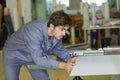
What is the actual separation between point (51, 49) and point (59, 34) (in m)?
0.36

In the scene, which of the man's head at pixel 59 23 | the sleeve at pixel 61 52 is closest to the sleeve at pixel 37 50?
the man's head at pixel 59 23

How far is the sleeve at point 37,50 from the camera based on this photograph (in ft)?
6.29

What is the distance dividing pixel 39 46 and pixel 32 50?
65 mm

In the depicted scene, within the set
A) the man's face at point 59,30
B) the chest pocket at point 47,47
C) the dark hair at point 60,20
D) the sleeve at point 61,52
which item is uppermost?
the dark hair at point 60,20

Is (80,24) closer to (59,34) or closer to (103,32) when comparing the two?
(103,32)

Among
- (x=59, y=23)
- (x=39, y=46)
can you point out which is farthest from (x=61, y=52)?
(x=59, y=23)

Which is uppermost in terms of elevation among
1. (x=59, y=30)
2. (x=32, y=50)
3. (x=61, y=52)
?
(x=59, y=30)

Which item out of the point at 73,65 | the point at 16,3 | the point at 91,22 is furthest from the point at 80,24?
the point at 73,65

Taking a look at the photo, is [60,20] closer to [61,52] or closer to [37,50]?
[37,50]

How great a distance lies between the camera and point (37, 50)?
1.94 meters

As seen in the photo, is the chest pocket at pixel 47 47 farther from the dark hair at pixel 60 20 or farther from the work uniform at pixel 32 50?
the dark hair at pixel 60 20

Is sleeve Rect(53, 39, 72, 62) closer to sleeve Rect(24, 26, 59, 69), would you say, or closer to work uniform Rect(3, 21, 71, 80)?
work uniform Rect(3, 21, 71, 80)

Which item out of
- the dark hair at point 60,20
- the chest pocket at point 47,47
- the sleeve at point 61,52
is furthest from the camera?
the sleeve at point 61,52

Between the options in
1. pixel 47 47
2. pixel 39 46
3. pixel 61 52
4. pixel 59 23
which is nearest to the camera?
pixel 59 23
